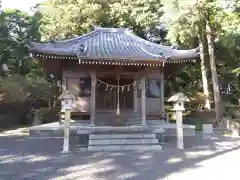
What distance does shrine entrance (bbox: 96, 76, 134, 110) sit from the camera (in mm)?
13797

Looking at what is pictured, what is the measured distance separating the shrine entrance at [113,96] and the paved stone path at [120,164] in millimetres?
4333

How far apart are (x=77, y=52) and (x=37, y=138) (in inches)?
152

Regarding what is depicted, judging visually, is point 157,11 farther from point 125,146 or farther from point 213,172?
point 213,172

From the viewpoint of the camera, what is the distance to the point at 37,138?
38.4ft

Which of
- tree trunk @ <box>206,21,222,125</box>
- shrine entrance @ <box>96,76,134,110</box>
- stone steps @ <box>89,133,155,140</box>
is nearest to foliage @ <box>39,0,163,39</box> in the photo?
tree trunk @ <box>206,21,222,125</box>

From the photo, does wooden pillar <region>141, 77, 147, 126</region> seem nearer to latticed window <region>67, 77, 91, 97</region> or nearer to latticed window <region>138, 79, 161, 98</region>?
latticed window <region>138, 79, 161, 98</region>

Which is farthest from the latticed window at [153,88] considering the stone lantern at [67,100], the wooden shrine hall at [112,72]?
the stone lantern at [67,100]

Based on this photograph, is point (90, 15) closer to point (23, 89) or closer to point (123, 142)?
point (23, 89)

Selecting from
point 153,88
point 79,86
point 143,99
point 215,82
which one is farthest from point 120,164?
point 215,82

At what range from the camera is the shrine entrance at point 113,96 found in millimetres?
13797

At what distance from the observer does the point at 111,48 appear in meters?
13.1

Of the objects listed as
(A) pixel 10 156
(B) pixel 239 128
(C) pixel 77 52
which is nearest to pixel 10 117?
(C) pixel 77 52

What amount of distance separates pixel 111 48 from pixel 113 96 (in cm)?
233

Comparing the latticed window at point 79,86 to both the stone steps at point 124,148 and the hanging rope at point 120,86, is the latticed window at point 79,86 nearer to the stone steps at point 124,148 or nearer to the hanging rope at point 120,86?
the hanging rope at point 120,86
